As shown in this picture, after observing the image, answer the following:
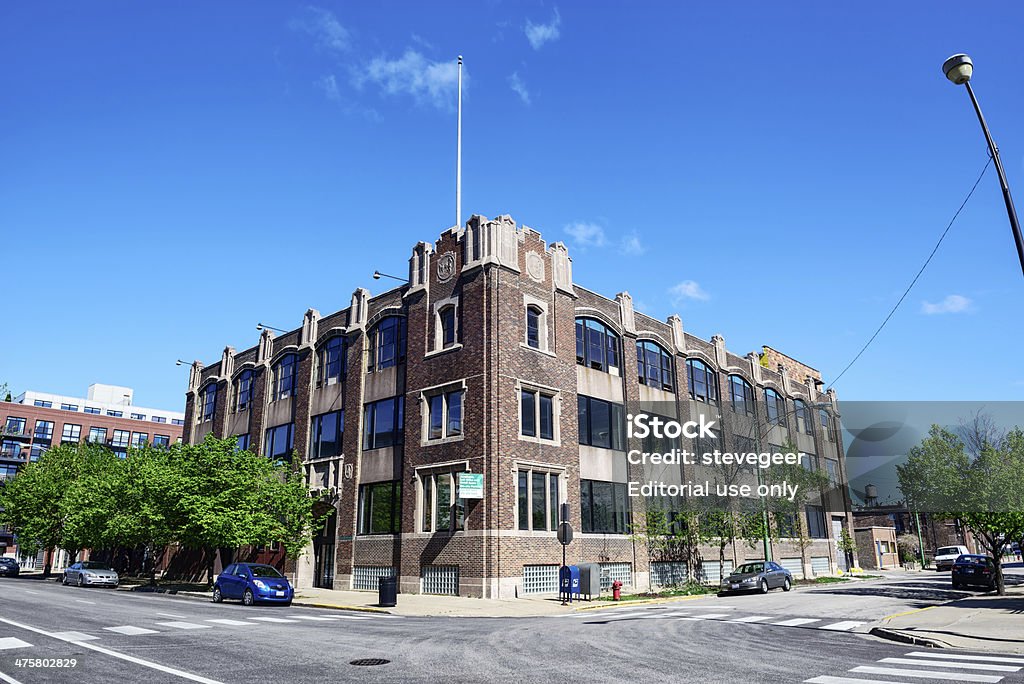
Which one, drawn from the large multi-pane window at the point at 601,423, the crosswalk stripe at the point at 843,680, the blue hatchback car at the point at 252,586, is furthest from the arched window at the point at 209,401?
the crosswalk stripe at the point at 843,680

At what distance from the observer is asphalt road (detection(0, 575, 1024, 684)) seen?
10172 mm

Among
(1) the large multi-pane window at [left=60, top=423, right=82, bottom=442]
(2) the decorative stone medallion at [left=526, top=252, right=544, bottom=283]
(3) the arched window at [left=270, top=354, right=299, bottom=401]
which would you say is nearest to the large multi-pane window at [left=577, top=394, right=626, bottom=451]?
(2) the decorative stone medallion at [left=526, top=252, right=544, bottom=283]

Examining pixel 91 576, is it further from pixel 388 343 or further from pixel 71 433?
pixel 71 433

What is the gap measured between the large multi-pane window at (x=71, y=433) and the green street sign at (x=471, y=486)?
321 feet

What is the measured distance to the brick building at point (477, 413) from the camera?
29.7m

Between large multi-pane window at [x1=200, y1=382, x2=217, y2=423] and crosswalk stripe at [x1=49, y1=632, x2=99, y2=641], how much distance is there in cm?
3649

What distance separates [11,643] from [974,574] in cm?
3545

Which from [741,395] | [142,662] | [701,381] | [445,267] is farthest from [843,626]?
[741,395]

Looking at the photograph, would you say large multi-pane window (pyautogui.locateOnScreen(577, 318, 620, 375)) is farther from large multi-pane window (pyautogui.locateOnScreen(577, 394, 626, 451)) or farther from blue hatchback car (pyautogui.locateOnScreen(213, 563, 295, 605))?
blue hatchback car (pyautogui.locateOnScreen(213, 563, 295, 605))

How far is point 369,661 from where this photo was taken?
37.6 feet

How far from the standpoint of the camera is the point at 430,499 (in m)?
31.2

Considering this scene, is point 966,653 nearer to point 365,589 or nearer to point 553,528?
point 553,528

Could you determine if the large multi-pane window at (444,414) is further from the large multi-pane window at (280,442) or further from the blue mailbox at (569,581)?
the large multi-pane window at (280,442)

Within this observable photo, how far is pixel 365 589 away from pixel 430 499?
20.4ft
